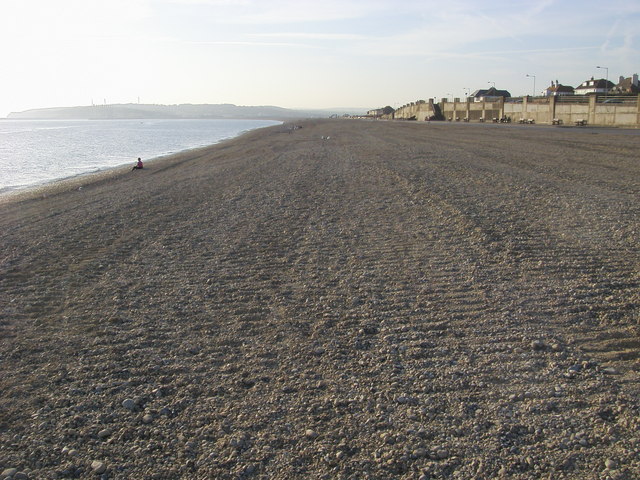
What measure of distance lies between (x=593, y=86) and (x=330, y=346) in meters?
92.0

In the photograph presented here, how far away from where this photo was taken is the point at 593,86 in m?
82.4

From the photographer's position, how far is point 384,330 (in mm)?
4715

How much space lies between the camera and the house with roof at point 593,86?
8021cm

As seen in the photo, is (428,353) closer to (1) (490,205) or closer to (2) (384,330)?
(2) (384,330)

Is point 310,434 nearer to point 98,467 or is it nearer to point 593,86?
point 98,467

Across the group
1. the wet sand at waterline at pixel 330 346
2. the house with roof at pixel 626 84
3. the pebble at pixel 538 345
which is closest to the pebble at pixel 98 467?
the wet sand at waterline at pixel 330 346

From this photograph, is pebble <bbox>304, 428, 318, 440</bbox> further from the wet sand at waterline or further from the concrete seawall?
the concrete seawall

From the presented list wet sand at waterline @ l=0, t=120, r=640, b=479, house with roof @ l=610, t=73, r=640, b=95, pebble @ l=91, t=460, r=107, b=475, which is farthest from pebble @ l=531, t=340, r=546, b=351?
house with roof @ l=610, t=73, r=640, b=95

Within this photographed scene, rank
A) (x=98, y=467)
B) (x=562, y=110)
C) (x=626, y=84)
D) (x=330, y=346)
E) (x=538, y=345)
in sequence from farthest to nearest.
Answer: (x=626, y=84) → (x=562, y=110) → (x=330, y=346) → (x=538, y=345) → (x=98, y=467)

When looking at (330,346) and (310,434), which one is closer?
(310,434)

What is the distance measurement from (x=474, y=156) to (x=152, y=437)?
18272 mm

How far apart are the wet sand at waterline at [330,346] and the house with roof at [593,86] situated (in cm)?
8227

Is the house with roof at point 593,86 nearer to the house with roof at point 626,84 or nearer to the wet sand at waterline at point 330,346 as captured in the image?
the house with roof at point 626,84

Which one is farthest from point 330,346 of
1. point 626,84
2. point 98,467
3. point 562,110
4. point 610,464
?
point 626,84
